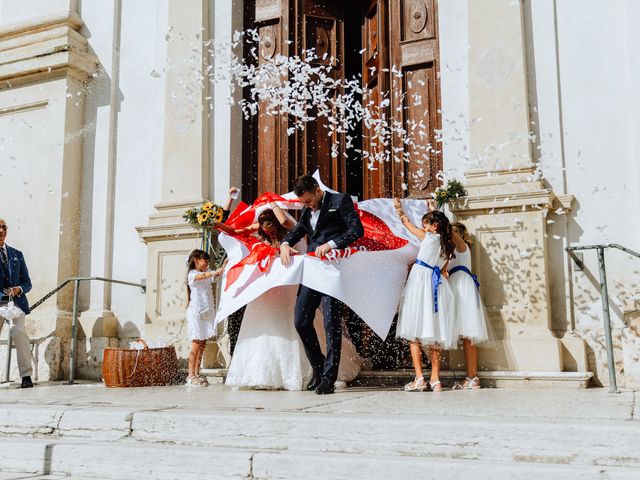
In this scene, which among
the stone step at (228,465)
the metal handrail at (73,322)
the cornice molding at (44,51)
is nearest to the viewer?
the stone step at (228,465)

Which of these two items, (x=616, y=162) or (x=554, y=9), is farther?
(x=554, y=9)

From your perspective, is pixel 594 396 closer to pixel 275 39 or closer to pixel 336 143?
pixel 336 143

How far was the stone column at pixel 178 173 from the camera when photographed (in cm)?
834

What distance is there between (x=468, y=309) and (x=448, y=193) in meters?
1.21

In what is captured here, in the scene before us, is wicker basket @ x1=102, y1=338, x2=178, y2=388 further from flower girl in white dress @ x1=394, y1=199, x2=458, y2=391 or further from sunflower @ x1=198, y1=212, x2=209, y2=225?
flower girl in white dress @ x1=394, y1=199, x2=458, y2=391

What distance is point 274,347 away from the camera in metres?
6.52

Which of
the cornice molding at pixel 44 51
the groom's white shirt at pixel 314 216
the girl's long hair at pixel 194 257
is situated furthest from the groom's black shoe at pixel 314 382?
the cornice molding at pixel 44 51

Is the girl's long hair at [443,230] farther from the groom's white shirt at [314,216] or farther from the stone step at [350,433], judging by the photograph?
the stone step at [350,433]

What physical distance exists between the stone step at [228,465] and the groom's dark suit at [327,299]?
201 centimetres

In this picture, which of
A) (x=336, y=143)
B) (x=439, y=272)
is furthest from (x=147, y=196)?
(x=439, y=272)

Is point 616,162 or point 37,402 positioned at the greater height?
point 616,162

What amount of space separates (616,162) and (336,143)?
3137 mm

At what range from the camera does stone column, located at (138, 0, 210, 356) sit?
8.34 metres

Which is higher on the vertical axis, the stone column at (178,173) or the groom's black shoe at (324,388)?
the stone column at (178,173)
